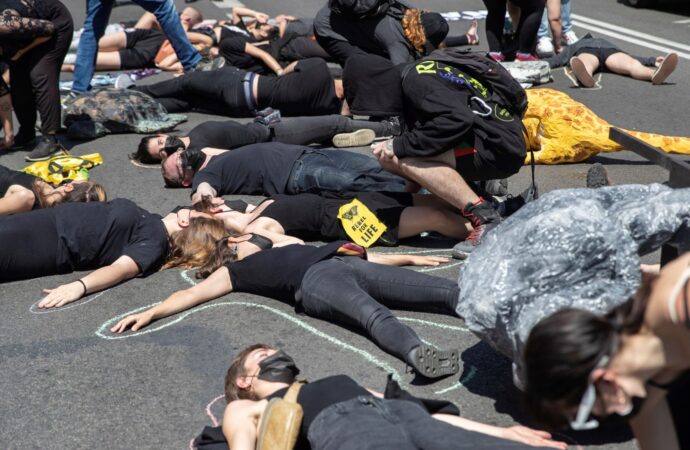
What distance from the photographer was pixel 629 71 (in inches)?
362

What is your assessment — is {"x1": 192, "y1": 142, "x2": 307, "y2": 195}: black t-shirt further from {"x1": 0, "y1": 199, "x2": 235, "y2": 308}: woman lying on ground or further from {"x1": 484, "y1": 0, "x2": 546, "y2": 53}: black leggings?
{"x1": 484, "y1": 0, "x2": 546, "y2": 53}: black leggings

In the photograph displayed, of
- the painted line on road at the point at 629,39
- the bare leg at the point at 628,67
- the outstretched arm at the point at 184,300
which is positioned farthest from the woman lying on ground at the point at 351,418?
the painted line on road at the point at 629,39

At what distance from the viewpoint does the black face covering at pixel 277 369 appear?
3.70 metres

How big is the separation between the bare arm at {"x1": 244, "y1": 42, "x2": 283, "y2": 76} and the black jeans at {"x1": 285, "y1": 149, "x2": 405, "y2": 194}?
318 cm

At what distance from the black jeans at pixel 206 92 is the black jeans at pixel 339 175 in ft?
7.26

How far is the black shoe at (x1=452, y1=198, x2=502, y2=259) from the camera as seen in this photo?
5.16 metres

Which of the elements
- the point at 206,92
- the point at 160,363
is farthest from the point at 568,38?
the point at 160,363

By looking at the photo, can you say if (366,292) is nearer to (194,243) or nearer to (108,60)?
(194,243)

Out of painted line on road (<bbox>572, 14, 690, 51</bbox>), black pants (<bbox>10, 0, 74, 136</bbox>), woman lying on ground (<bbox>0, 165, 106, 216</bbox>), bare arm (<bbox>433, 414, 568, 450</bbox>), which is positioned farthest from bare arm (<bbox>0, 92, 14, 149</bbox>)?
painted line on road (<bbox>572, 14, 690, 51</bbox>)

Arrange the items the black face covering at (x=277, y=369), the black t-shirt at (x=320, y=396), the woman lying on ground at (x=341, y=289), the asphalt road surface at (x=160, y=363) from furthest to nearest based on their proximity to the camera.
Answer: the woman lying on ground at (x=341, y=289)
the asphalt road surface at (x=160, y=363)
the black face covering at (x=277, y=369)
the black t-shirt at (x=320, y=396)

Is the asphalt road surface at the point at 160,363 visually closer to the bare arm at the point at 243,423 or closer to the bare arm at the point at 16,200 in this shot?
the bare arm at the point at 243,423

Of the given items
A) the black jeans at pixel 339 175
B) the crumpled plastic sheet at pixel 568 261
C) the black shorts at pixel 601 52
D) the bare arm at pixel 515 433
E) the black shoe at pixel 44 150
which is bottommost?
the black shoe at pixel 44 150

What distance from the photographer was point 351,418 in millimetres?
3230

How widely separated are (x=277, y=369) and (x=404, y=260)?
5.11ft
